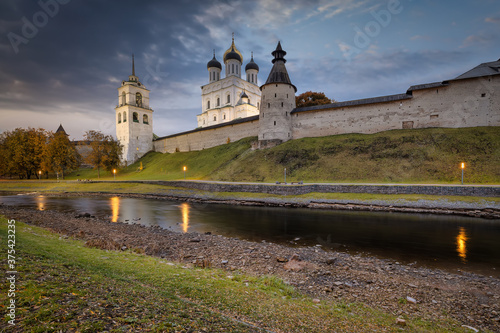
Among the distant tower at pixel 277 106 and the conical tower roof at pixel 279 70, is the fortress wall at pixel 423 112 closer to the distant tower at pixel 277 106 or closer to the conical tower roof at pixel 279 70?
the distant tower at pixel 277 106

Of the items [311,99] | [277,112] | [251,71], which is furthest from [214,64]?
[277,112]

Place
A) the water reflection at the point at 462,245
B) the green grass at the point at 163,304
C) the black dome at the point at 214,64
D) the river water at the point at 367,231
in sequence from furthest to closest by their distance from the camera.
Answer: the black dome at the point at 214,64 → the river water at the point at 367,231 → the water reflection at the point at 462,245 → the green grass at the point at 163,304

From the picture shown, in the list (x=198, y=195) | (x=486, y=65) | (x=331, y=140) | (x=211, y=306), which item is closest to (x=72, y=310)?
(x=211, y=306)

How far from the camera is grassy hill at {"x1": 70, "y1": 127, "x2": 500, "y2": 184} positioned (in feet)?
78.1

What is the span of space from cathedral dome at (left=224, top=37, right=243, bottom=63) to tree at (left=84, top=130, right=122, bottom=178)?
41.2m

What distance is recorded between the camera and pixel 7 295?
2.87 metres

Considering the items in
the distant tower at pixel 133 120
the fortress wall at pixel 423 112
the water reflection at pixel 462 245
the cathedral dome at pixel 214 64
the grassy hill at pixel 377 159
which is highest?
the cathedral dome at pixel 214 64

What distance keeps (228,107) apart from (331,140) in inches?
1538

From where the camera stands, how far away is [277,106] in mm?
40031

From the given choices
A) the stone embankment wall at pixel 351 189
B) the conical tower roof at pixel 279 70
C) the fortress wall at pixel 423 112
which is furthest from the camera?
the conical tower roof at pixel 279 70

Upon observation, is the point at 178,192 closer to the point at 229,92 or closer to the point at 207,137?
the point at 207,137

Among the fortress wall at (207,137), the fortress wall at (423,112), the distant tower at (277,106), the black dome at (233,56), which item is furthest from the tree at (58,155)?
the black dome at (233,56)

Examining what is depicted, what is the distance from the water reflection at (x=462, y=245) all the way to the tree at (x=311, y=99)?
138ft

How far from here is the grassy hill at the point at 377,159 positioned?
937 inches
